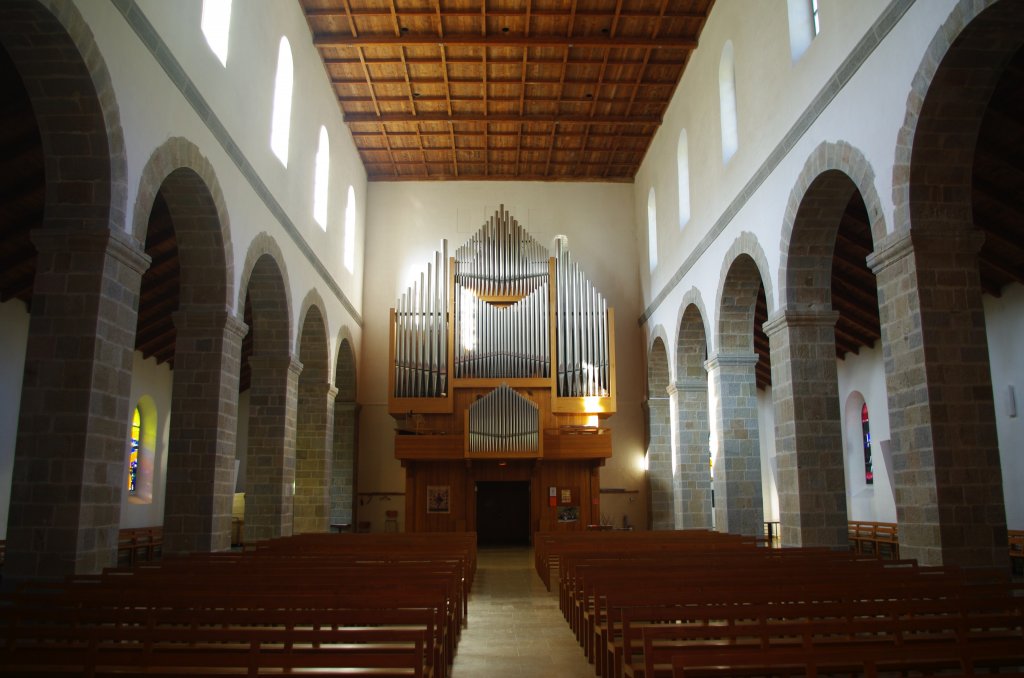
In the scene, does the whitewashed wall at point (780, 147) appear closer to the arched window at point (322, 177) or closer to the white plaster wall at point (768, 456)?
the white plaster wall at point (768, 456)

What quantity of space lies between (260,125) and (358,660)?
10.4 m

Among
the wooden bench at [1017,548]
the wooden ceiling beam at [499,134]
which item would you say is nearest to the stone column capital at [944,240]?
the wooden bench at [1017,548]

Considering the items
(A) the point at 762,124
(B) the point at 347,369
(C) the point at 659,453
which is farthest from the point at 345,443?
(A) the point at 762,124

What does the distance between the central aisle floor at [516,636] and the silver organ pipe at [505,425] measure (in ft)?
18.6

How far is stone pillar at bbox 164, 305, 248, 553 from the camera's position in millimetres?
10750

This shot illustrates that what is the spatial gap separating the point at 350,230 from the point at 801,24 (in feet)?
41.0

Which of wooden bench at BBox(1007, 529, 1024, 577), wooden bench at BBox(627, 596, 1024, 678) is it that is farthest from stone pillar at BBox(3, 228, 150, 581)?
wooden bench at BBox(1007, 529, 1024, 577)

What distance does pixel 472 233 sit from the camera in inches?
905

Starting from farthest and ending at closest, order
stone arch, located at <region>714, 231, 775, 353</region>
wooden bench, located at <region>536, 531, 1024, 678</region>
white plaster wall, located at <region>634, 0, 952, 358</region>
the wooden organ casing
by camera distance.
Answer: the wooden organ casing < stone arch, located at <region>714, 231, 775, 353</region> < white plaster wall, located at <region>634, 0, 952, 358</region> < wooden bench, located at <region>536, 531, 1024, 678</region>

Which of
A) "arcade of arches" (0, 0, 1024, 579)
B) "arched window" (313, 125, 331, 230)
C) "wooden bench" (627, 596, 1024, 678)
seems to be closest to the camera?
"wooden bench" (627, 596, 1024, 678)

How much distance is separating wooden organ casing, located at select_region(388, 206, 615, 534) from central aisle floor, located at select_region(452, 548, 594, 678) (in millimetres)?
6710

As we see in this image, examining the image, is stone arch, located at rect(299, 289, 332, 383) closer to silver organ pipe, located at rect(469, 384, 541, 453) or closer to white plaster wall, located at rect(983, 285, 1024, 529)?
silver organ pipe, located at rect(469, 384, 541, 453)

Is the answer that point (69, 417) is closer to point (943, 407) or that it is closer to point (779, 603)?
point (779, 603)

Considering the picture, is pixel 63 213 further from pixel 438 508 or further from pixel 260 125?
pixel 438 508
